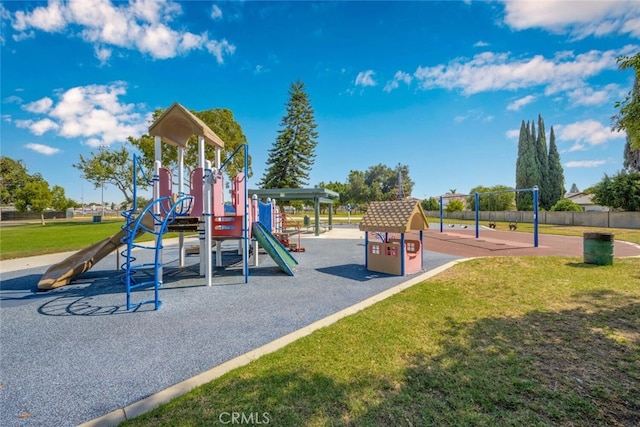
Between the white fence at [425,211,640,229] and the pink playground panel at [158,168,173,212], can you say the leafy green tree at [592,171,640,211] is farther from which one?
the pink playground panel at [158,168,173,212]

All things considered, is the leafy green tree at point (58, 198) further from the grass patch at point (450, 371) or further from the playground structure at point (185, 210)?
the grass patch at point (450, 371)

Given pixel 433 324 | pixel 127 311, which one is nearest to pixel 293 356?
pixel 433 324

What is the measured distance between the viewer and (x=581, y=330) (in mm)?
4180

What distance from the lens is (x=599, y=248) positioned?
324 inches

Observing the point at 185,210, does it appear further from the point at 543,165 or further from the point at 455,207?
the point at 543,165

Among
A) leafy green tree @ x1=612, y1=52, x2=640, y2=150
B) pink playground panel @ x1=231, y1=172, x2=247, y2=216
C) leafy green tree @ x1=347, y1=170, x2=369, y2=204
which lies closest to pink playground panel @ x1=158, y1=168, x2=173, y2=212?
pink playground panel @ x1=231, y1=172, x2=247, y2=216

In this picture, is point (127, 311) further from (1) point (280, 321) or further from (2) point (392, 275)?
(2) point (392, 275)

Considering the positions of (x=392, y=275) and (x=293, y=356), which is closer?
(x=293, y=356)

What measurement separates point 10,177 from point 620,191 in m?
A: 87.6

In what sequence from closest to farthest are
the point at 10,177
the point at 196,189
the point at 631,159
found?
the point at 196,189 < the point at 631,159 < the point at 10,177

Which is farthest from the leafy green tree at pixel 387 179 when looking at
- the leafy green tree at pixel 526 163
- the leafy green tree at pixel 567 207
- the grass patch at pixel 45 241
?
the grass patch at pixel 45 241

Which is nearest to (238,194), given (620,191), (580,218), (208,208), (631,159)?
(208,208)

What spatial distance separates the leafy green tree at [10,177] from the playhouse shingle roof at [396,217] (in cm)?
6990

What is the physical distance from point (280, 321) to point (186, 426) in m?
2.46
